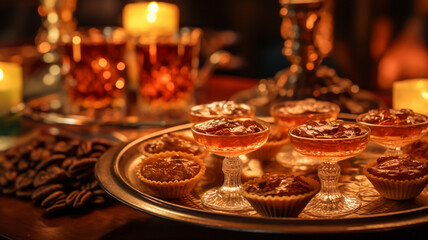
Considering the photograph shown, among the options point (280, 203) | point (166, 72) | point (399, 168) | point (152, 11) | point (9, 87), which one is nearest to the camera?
point (280, 203)

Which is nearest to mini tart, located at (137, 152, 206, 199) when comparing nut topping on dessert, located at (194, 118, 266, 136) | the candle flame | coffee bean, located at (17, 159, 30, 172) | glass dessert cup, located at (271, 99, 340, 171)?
nut topping on dessert, located at (194, 118, 266, 136)

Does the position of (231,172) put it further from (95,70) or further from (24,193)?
(95,70)

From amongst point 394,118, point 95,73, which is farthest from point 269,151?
point 95,73

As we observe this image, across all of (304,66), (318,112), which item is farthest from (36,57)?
(318,112)

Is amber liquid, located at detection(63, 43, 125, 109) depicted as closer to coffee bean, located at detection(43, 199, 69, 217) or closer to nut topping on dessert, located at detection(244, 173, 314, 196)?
coffee bean, located at detection(43, 199, 69, 217)

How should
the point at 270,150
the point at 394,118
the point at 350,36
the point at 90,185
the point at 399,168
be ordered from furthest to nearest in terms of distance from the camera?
1. the point at 350,36
2. the point at 270,150
3. the point at 90,185
4. the point at 394,118
5. the point at 399,168

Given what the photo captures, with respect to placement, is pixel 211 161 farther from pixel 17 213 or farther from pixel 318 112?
pixel 17 213
